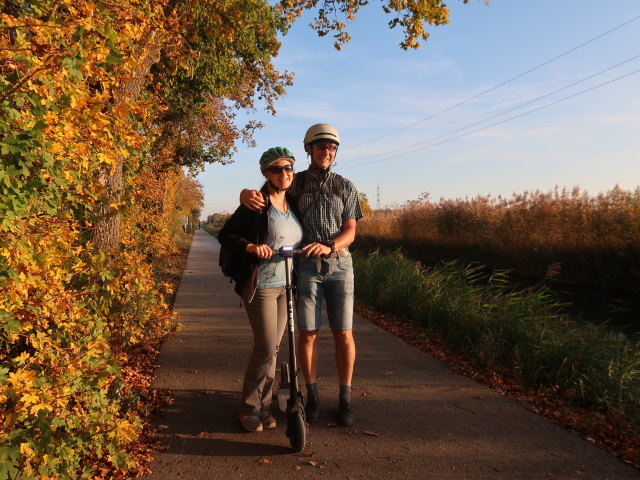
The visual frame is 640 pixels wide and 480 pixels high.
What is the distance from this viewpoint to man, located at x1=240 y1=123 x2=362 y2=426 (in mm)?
3693

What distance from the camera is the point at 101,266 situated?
3.47 meters

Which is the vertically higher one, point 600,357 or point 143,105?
point 143,105

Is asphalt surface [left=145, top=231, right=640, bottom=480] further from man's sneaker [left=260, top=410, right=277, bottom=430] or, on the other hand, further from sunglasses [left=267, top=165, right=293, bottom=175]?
sunglasses [left=267, top=165, right=293, bottom=175]

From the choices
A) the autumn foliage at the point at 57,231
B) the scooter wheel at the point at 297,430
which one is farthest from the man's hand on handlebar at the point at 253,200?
the scooter wheel at the point at 297,430

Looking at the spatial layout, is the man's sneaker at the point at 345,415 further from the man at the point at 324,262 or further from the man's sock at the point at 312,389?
the man's sock at the point at 312,389

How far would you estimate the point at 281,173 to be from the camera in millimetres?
3502

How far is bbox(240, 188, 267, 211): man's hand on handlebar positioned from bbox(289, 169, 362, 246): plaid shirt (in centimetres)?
49

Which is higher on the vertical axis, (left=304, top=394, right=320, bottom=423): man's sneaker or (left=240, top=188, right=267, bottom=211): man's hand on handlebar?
(left=240, top=188, right=267, bottom=211): man's hand on handlebar

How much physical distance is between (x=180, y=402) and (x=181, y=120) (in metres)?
10.8

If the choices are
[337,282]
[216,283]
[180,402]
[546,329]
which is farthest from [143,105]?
[216,283]

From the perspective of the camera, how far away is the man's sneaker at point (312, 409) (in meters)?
3.76

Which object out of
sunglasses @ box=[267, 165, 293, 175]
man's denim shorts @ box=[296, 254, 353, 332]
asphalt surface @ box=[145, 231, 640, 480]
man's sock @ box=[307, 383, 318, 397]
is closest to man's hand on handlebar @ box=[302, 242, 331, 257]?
man's denim shorts @ box=[296, 254, 353, 332]

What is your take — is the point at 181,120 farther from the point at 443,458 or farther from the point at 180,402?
the point at 443,458

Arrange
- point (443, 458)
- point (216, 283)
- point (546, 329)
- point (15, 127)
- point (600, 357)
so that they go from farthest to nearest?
point (216, 283) → point (546, 329) → point (600, 357) → point (443, 458) → point (15, 127)
